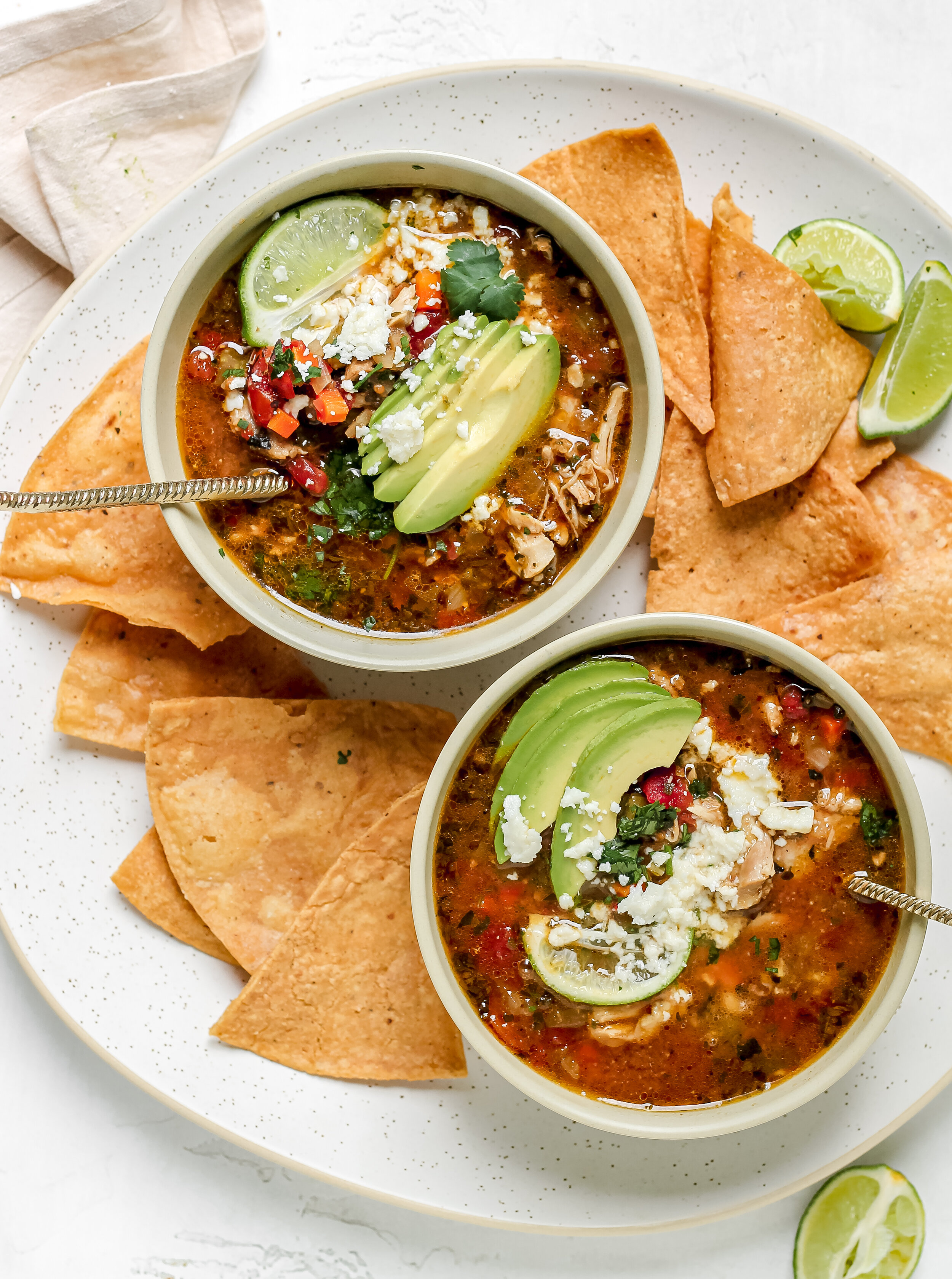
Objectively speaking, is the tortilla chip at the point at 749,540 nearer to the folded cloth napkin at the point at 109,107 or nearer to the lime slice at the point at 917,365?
the lime slice at the point at 917,365

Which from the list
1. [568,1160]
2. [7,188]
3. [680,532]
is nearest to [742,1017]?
[568,1160]

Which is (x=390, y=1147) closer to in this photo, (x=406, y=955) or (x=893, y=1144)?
(x=406, y=955)

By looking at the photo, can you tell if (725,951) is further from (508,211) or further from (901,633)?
(508,211)

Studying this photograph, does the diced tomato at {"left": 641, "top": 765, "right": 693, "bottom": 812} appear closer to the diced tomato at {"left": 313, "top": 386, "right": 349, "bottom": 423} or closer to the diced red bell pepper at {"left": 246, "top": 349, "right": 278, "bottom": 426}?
the diced tomato at {"left": 313, "top": 386, "right": 349, "bottom": 423}

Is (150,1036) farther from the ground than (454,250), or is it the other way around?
(454,250)

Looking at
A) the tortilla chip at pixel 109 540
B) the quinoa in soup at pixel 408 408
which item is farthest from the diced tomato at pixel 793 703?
the tortilla chip at pixel 109 540
